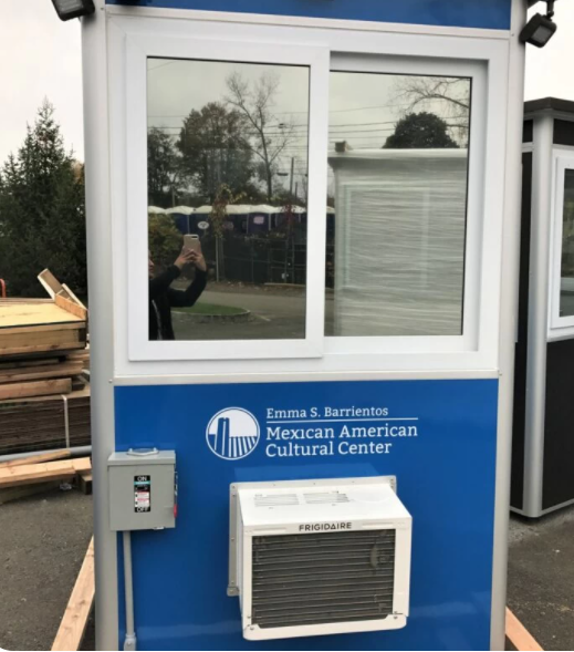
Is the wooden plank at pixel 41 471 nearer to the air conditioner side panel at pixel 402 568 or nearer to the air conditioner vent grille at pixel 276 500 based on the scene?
the air conditioner vent grille at pixel 276 500

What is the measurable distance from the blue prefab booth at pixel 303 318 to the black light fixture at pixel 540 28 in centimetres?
6

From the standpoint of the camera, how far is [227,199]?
6.54 feet

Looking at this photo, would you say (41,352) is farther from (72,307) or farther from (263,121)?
(263,121)

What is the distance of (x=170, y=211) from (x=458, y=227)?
953 mm

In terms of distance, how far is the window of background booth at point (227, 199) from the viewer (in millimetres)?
1940

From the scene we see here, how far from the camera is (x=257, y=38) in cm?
193

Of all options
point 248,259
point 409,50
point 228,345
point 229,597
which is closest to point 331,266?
point 248,259

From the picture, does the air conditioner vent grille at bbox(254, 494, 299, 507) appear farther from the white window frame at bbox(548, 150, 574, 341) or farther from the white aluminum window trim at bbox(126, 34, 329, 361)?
the white window frame at bbox(548, 150, 574, 341)

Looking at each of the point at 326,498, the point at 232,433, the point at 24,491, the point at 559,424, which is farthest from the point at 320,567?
the point at 24,491

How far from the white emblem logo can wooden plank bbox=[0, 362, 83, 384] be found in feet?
10.5

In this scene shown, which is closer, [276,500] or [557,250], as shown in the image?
[276,500]

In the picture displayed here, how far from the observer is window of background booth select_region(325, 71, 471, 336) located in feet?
6.76

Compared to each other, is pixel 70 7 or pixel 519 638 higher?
pixel 70 7

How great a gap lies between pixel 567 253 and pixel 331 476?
2557 millimetres
